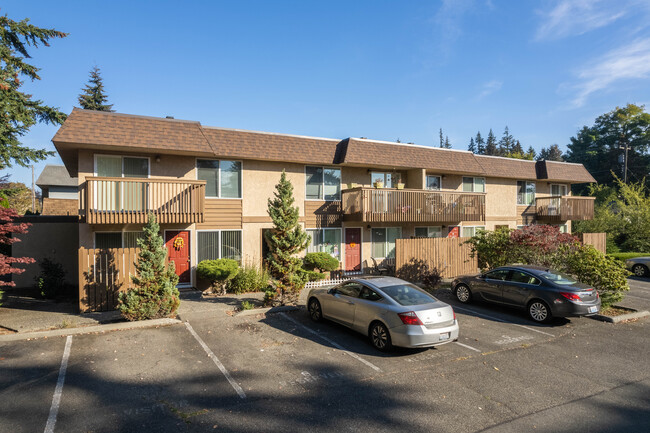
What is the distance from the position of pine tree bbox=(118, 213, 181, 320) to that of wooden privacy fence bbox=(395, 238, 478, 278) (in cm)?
916

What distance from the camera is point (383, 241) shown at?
18312 millimetres

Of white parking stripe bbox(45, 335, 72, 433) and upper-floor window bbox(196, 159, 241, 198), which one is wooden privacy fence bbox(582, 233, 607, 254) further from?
white parking stripe bbox(45, 335, 72, 433)

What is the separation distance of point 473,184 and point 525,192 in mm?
4967

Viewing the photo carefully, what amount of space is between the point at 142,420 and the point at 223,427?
1224 millimetres

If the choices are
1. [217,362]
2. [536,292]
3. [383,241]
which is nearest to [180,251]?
[217,362]

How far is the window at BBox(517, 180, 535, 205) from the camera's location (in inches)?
928

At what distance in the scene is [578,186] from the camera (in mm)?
59375

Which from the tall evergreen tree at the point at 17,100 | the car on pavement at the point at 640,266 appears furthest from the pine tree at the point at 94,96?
the car on pavement at the point at 640,266

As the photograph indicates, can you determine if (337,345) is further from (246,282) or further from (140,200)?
(140,200)

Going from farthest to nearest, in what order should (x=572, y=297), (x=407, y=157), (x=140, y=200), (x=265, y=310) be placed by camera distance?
(x=407, y=157), (x=140, y=200), (x=265, y=310), (x=572, y=297)

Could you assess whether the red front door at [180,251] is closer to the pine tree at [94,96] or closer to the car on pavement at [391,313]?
the car on pavement at [391,313]

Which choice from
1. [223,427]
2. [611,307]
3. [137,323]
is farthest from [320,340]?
[611,307]

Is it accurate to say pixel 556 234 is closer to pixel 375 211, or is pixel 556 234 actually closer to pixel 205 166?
pixel 375 211

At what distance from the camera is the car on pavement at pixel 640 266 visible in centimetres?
1895
